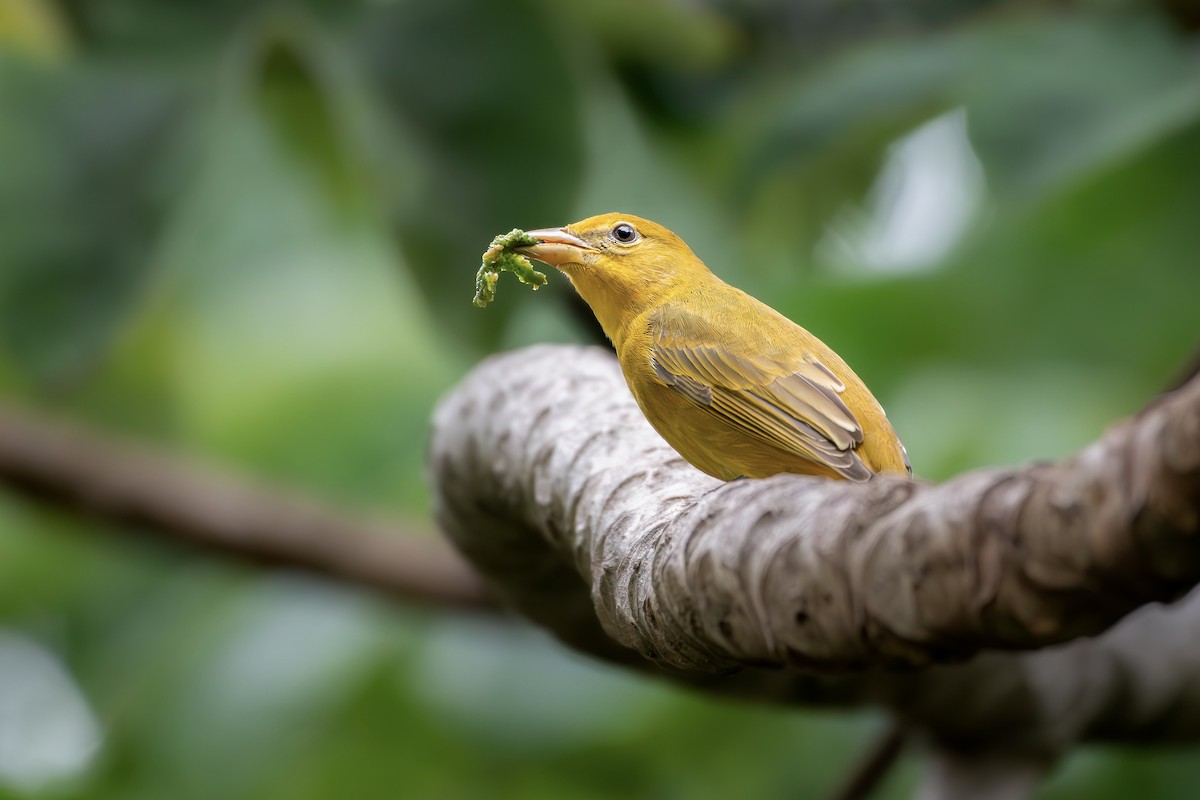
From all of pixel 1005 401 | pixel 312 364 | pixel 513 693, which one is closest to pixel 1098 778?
pixel 1005 401

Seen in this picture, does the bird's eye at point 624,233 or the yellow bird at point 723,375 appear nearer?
the yellow bird at point 723,375

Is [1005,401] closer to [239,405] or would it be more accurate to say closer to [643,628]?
[239,405]

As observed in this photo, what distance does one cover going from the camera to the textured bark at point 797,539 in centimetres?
130

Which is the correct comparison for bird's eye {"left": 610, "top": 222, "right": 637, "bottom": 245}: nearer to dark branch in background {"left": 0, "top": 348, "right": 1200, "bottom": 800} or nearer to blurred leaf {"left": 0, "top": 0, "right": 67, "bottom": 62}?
dark branch in background {"left": 0, "top": 348, "right": 1200, "bottom": 800}

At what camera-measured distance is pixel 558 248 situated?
10.5ft

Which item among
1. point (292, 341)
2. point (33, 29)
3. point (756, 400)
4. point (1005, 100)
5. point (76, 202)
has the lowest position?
point (756, 400)

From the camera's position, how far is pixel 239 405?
755cm

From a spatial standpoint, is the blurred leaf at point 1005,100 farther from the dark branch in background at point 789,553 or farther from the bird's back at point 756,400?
the bird's back at point 756,400

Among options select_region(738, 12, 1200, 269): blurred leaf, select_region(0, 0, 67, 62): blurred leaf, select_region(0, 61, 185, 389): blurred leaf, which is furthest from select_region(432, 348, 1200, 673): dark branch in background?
select_region(0, 0, 67, 62): blurred leaf

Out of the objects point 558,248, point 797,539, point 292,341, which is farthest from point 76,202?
point 797,539

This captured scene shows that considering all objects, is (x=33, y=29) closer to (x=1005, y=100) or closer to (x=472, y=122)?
(x=472, y=122)

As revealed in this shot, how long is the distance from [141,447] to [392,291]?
2354 millimetres

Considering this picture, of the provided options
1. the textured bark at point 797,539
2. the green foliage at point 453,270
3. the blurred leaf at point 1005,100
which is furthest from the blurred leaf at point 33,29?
the textured bark at point 797,539

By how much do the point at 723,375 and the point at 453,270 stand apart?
1740mm
